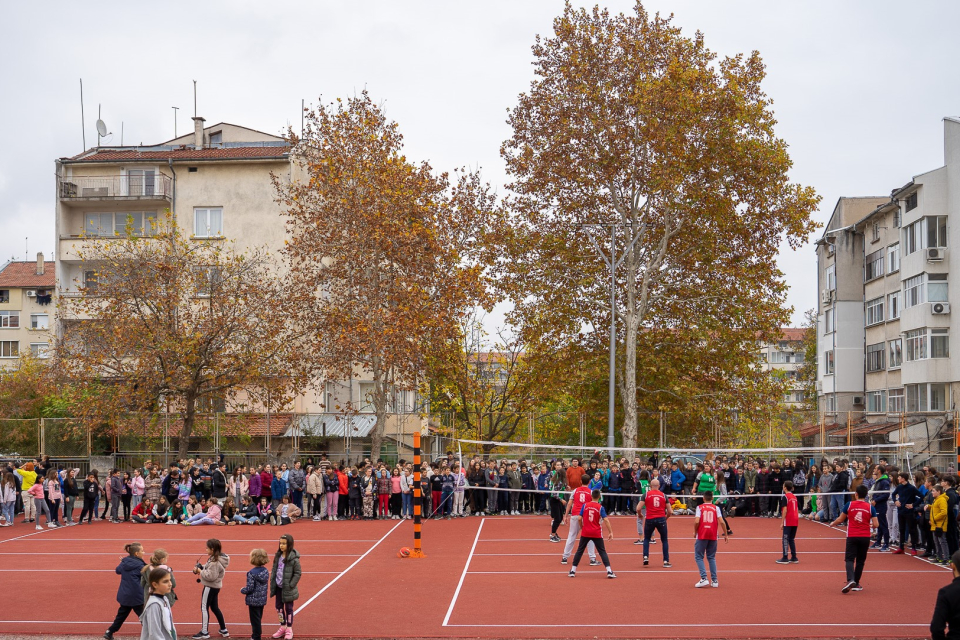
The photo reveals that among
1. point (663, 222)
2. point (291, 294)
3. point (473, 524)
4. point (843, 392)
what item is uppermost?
point (663, 222)

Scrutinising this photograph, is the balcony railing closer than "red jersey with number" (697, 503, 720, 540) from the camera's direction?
No

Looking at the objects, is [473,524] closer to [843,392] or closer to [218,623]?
[218,623]

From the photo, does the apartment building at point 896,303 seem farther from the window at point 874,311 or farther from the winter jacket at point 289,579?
the winter jacket at point 289,579

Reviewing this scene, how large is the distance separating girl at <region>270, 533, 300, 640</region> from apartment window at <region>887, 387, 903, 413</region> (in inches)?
1587

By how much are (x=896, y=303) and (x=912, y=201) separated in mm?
6066

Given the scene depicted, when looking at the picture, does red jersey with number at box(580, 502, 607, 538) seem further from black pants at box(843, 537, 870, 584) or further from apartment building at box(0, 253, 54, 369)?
apartment building at box(0, 253, 54, 369)

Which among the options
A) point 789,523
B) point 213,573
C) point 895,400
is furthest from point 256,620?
point 895,400

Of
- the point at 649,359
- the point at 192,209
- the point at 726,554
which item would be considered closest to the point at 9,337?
the point at 192,209

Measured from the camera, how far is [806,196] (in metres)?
36.4

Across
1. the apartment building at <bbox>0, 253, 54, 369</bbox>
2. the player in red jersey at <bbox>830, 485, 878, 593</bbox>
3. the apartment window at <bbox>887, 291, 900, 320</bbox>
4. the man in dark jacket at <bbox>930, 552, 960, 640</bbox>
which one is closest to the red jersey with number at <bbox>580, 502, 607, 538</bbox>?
the player in red jersey at <bbox>830, 485, 878, 593</bbox>

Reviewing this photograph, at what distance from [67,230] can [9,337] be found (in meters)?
31.9

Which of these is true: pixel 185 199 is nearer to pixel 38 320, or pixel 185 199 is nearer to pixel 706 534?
pixel 38 320

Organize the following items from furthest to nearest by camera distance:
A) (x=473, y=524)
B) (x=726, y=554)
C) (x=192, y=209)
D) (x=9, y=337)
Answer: (x=9, y=337)
(x=192, y=209)
(x=473, y=524)
(x=726, y=554)

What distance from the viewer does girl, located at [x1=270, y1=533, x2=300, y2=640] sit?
13.3 metres
